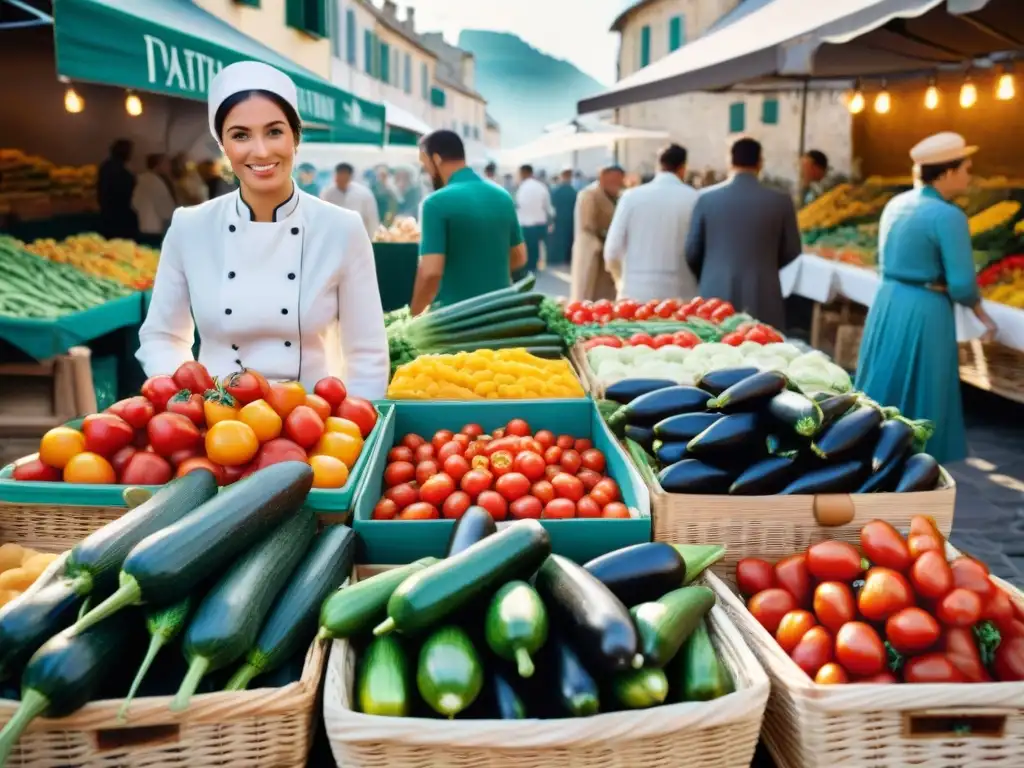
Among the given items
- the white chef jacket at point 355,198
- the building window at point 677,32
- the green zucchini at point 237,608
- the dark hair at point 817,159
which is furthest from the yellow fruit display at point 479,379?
the building window at point 677,32

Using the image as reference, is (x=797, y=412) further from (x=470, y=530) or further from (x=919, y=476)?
(x=470, y=530)

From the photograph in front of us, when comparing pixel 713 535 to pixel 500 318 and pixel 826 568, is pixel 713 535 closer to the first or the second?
pixel 826 568

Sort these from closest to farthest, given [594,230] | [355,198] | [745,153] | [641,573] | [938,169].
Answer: [641,573] < [938,169] < [745,153] < [594,230] < [355,198]

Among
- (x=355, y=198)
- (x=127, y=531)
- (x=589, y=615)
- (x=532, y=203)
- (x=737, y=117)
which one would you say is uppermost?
(x=737, y=117)

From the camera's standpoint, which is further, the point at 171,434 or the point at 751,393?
the point at 751,393

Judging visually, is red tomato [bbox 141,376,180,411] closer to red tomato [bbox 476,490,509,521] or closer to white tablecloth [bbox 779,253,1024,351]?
red tomato [bbox 476,490,509,521]

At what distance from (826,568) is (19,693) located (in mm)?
1775

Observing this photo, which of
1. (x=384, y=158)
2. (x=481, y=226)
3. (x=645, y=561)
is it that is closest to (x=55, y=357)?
(x=481, y=226)

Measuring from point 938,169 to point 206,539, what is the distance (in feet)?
17.5

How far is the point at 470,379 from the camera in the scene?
12.2ft

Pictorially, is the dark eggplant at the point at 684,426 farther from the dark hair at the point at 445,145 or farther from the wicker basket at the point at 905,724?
the dark hair at the point at 445,145

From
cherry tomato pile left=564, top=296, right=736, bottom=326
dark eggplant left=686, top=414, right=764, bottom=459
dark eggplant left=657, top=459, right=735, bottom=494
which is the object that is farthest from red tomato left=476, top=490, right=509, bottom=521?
cherry tomato pile left=564, top=296, right=736, bottom=326

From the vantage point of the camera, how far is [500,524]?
2.46 m

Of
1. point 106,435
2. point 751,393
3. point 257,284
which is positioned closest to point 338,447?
point 106,435
